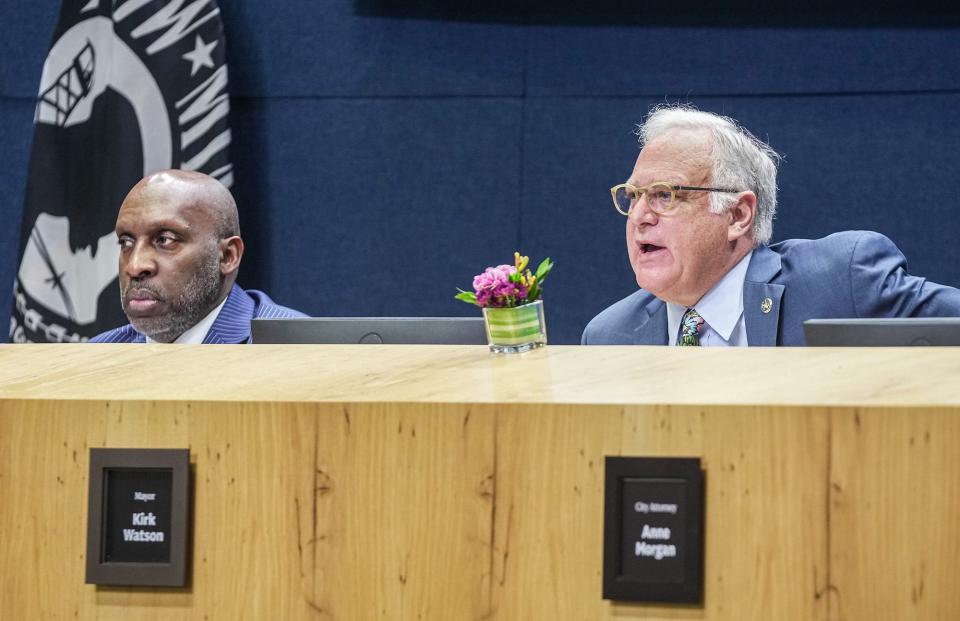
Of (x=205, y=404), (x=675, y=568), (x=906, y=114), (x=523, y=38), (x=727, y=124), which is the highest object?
(x=523, y=38)

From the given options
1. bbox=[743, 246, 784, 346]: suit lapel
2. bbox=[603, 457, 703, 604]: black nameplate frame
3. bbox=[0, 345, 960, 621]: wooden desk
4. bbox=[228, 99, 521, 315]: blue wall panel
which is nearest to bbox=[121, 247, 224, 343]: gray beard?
bbox=[228, 99, 521, 315]: blue wall panel

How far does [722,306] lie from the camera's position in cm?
217

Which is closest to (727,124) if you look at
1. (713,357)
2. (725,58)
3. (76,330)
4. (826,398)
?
(725,58)

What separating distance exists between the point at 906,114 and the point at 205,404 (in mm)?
2712

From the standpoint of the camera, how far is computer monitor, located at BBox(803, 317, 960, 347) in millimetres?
1181

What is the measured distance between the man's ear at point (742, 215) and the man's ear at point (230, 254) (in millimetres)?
1093

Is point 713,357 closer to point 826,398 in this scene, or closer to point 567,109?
point 826,398

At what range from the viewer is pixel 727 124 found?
2295 mm

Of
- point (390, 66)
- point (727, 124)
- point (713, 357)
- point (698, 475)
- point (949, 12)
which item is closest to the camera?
point (698, 475)

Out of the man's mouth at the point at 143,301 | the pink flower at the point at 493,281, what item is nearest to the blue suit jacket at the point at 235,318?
the man's mouth at the point at 143,301

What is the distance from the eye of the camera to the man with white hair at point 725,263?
1.96 meters

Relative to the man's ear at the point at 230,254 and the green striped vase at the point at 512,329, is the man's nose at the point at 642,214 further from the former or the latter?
the green striped vase at the point at 512,329

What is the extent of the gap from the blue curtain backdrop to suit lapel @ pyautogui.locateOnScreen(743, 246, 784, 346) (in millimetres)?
1202

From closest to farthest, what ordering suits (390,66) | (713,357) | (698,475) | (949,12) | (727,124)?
(698,475) < (713,357) < (727,124) < (949,12) < (390,66)
